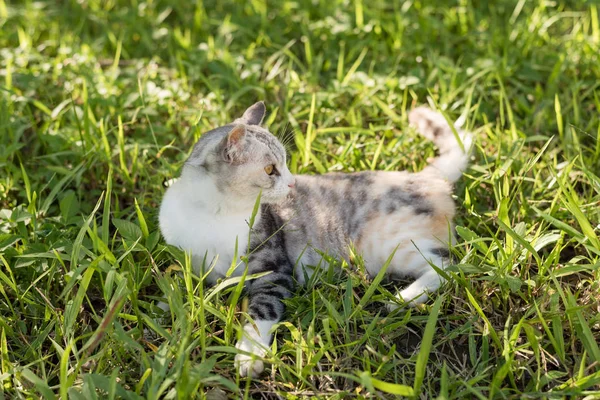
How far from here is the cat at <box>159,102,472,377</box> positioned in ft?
8.51

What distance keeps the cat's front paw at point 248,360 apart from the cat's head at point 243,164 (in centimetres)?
63

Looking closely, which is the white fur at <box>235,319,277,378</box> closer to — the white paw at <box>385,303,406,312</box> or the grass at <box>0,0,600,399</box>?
the grass at <box>0,0,600,399</box>

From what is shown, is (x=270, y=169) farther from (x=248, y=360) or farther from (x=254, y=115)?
(x=248, y=360)

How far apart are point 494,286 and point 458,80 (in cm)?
179

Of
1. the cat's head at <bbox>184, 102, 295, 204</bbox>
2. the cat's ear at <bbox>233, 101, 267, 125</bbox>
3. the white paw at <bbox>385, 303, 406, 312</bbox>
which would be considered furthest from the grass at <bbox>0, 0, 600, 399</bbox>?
the cat's ear at <bbox>233, 101, 267, 125</bbox>

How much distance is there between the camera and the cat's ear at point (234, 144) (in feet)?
8.18

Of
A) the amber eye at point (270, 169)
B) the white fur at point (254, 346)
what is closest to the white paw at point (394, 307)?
the white fur at point (254, 346)

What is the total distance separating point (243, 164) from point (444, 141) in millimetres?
1281

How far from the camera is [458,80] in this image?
398cm

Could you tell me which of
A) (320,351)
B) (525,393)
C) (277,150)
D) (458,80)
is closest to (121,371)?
(320,351)

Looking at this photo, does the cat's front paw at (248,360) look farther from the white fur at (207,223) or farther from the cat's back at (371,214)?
the cat's back at (371,214)

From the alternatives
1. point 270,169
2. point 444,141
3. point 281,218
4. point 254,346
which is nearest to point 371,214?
point 281,218

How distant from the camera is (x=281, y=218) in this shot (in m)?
2.89

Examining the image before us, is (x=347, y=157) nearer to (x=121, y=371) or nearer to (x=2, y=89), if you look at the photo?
(x=121, y=371)
